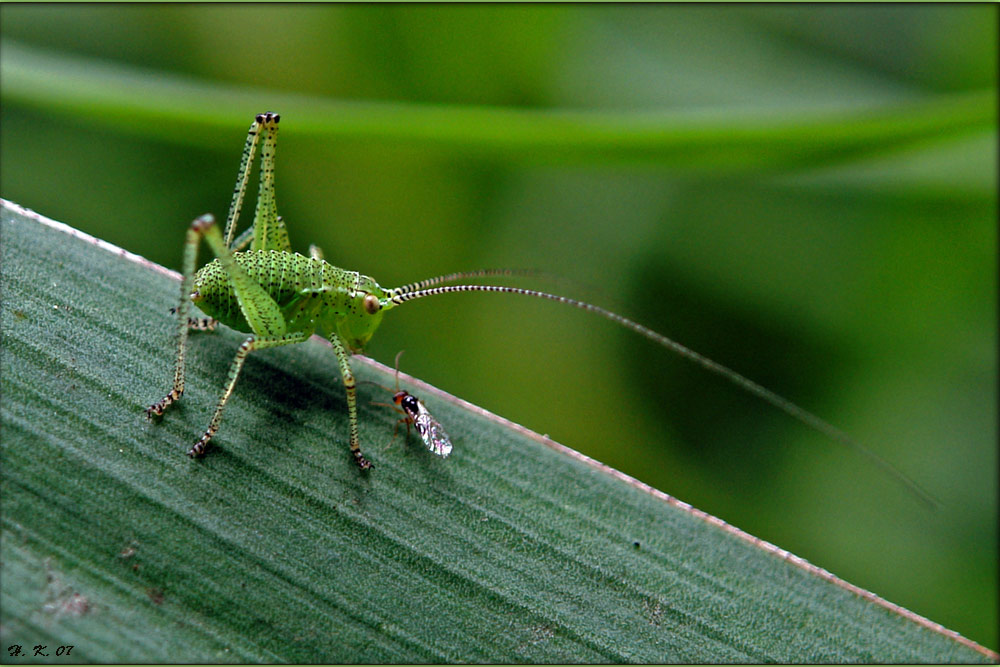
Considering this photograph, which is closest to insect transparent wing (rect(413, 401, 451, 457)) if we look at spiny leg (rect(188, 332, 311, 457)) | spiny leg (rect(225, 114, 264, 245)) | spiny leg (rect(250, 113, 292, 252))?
spiny leg (rect(188, 332, 311, 457))

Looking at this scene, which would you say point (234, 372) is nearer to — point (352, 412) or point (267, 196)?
point (352, 412)

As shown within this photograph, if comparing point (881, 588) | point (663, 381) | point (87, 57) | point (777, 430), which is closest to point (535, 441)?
point (663, 381)

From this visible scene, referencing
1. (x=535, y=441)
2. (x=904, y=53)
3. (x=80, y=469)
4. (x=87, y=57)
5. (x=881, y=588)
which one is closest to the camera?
(x=80, y=469)

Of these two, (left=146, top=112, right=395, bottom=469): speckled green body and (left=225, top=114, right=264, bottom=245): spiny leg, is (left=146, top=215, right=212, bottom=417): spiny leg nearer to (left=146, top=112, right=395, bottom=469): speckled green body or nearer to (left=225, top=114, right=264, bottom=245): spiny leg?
(left=146, top=112, right=395, bottom=469): speckled green body

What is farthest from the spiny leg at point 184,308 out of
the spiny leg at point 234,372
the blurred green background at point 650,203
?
→ the blurred green background at point 650,203

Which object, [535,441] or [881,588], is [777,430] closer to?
[881,588]

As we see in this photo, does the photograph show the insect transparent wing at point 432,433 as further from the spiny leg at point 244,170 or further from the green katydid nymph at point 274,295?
the spiny leg at point 244,170
